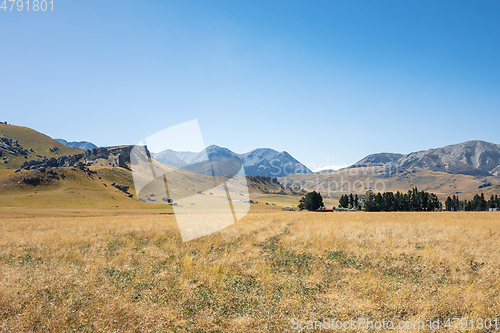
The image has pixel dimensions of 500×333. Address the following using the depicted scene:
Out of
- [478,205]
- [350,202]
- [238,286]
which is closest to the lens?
[238,286]

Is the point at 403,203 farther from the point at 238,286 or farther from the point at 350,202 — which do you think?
the point at 238,286

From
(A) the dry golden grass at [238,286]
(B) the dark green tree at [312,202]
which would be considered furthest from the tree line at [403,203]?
(A) the dry golden grass at [238,286]

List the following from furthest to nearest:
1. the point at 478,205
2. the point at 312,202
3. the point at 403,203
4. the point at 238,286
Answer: the point at 478,205
the point at 312,202
the point at 403,203
the point at 238,286

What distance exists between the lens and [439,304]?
6.82 m

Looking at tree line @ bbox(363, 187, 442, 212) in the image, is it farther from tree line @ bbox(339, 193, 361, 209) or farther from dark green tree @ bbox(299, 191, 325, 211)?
tree line @ bbox(339, 193, 361, 209)

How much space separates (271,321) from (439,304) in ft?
15.0

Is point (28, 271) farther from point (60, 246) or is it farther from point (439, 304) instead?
point (439, 304)

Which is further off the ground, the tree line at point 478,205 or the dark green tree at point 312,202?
the dark green tree at point 312,202

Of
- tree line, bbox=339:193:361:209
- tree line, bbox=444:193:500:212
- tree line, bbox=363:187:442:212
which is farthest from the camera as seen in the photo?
tree line, bbox=339:193:361:209

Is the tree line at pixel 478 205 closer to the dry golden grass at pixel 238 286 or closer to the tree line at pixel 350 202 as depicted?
the tree line at pixel 350 202

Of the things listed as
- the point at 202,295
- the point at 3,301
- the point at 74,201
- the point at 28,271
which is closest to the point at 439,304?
the point at 202,295

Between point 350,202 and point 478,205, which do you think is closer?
point 478,205

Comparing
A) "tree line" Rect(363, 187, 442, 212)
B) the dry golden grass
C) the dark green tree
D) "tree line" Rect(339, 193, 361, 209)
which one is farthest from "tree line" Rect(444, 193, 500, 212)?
the dry golden grass

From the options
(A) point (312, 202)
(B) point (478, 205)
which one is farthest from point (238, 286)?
(B) point (478, 205)
